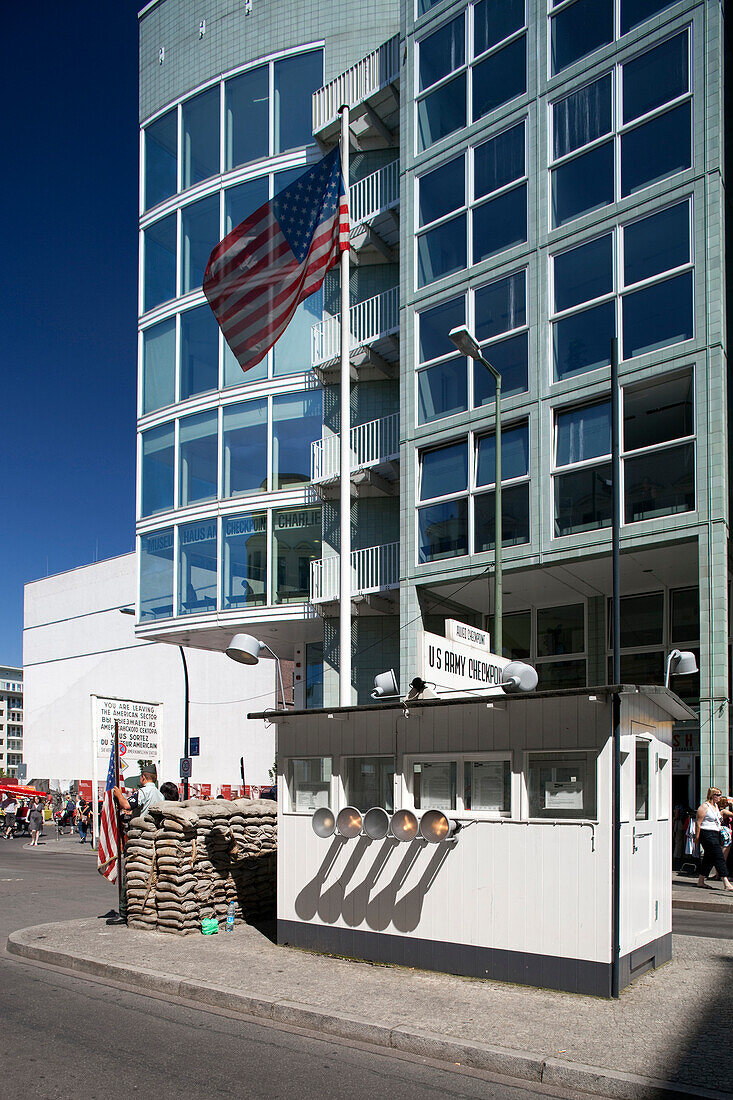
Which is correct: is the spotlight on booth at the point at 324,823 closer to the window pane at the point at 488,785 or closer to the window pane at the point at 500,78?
the window pane at the point at 488,785

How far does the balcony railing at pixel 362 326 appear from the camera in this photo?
95.0 ft

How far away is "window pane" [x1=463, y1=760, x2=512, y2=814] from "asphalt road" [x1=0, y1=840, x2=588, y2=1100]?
84.0 inches

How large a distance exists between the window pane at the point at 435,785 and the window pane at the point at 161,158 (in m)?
28.8

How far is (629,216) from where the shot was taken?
22062 millimetres

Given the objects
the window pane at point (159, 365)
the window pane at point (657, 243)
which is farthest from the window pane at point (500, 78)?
the window pane at point (159, 365)

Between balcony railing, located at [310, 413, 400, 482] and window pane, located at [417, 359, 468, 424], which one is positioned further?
balcony railing, located at [310, 413, 400, 482]

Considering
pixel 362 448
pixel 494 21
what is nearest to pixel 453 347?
pixel 362 448

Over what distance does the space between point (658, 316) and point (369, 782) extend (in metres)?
15.0

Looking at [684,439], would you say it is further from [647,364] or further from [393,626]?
[393,626]

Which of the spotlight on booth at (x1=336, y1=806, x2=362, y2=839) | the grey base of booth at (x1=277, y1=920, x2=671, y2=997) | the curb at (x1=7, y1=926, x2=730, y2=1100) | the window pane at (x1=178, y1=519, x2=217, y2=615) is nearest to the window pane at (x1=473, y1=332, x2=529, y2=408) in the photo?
the window pane at (x1=178, y1=519, x2=217, y2=615)

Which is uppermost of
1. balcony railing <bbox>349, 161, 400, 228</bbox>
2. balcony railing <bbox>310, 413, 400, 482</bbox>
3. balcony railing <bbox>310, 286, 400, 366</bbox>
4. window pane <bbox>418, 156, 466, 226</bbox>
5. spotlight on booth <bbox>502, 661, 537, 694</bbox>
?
balcony railing <bbox>349, 161, 400, 228</bbox>

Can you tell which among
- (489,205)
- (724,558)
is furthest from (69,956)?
(489,205)

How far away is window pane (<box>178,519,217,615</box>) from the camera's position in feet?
101

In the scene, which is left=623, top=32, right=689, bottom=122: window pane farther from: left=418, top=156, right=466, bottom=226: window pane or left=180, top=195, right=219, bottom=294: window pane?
left=180, top=195, right=219, bottom=294: window pane
